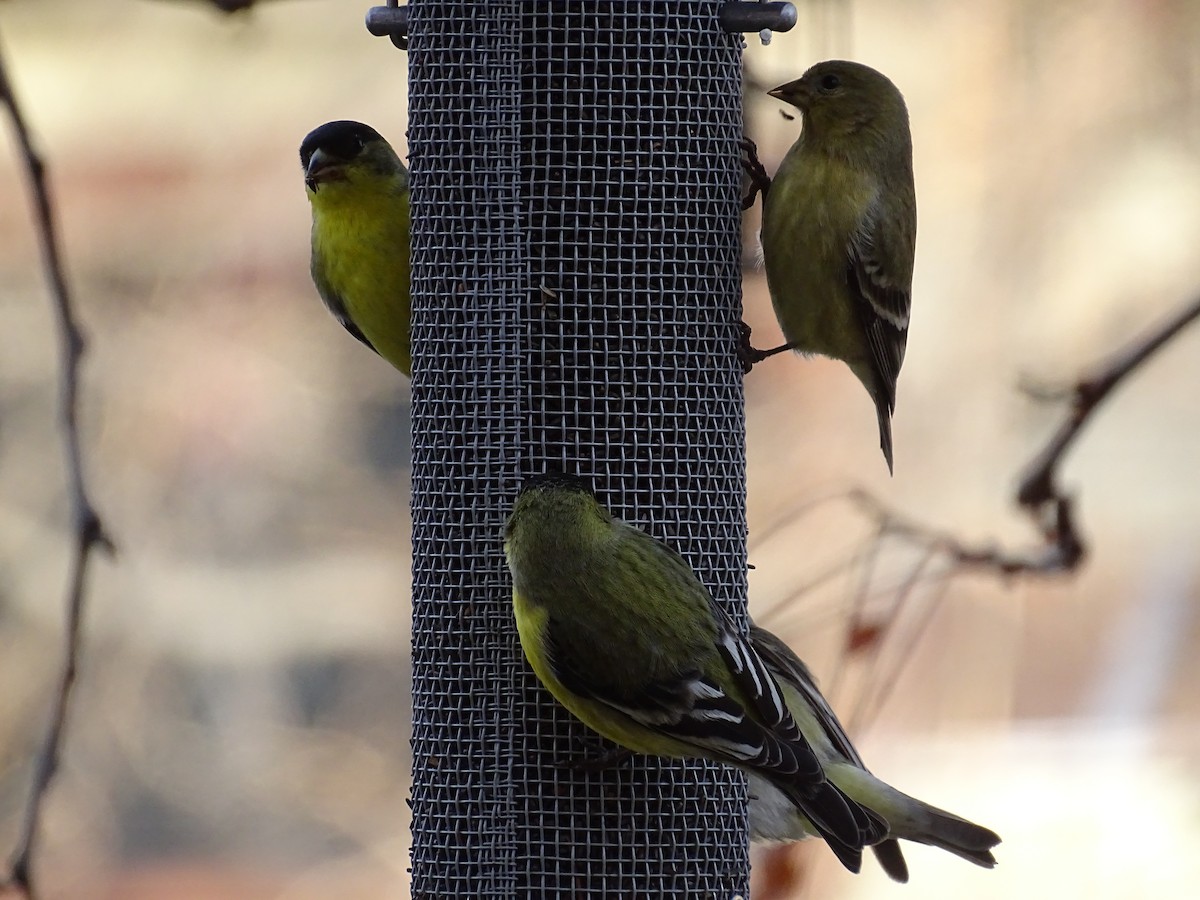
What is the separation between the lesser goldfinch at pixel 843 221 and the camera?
5.83 meters

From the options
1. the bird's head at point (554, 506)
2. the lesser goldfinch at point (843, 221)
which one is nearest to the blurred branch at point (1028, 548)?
the lesser goldfinch at point (843, 221)

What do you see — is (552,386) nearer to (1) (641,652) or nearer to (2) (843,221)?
(1) (641,652)

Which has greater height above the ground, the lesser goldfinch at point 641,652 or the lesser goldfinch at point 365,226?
the lesser goldfinch at point 365,226

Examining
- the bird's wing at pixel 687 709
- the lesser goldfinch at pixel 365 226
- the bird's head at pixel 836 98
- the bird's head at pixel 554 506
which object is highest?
the bird's head at pixel 836 98

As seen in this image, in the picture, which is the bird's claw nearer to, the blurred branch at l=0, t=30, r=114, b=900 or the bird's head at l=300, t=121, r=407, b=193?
the bird's head at l=300, t=121, r=407, b=193

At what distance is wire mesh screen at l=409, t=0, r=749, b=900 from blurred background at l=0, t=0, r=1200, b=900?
1482 mm

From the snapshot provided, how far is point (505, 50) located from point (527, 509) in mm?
1101

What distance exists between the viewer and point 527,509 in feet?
16.6

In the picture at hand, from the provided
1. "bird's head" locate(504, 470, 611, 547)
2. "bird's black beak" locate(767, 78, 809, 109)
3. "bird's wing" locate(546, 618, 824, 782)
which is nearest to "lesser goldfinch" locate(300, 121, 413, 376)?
"bird's head" locate(504, 470, 611, 547)

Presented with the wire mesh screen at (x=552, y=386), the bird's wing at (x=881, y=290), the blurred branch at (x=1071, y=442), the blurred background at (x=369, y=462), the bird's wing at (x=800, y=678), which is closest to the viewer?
the blurred branch at (x=1071, y=442)

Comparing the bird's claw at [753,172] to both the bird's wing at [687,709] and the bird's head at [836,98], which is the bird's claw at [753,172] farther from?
the bird's wing at [687,709]

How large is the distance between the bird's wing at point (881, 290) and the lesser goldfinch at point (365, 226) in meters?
1.17

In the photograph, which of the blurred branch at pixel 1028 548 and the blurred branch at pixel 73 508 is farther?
the blurred branch at pixel 1028 548

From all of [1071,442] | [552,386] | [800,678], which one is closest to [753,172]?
[552,386]
